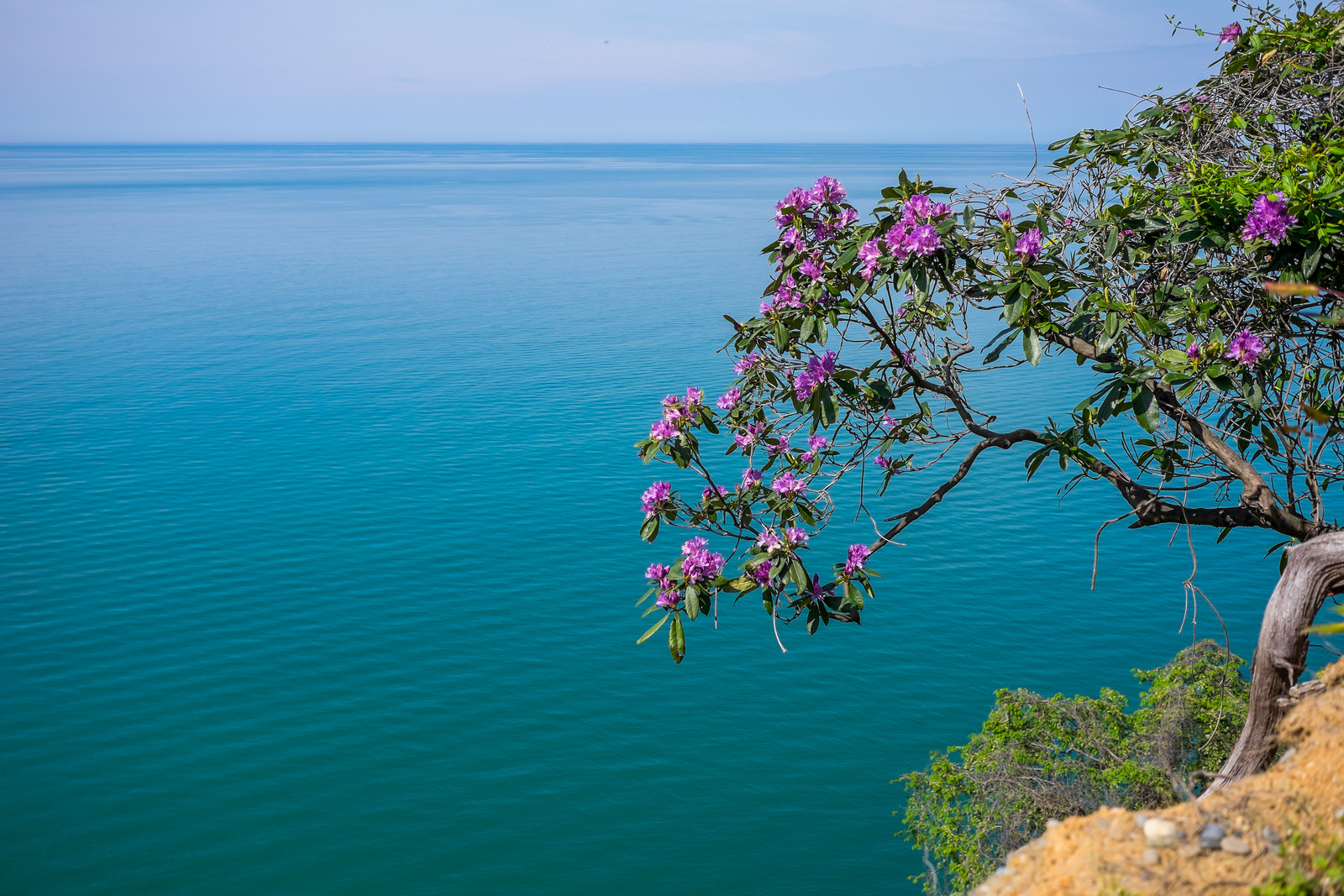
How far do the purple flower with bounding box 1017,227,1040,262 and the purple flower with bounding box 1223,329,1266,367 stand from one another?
3.93 feet

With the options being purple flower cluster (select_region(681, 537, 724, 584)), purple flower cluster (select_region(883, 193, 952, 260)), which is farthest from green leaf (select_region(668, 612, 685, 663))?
Answer: purple flower cluster (select_region(883, 193, 952, 260))

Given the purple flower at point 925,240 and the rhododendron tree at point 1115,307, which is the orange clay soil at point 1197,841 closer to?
the rhododendron tree at point 1115,307

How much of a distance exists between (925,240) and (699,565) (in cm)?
233

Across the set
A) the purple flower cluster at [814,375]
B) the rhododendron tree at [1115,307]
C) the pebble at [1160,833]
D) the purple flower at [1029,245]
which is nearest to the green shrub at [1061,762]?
the rhododendron tree at [1115,307]

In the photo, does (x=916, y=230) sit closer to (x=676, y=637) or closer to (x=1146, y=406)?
(x=1146, y=406)

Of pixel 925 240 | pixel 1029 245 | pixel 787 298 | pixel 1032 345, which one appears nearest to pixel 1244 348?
pixel 1032 345

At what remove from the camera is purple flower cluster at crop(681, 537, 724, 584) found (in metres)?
5.64

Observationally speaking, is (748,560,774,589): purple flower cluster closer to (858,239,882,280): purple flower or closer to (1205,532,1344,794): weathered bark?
(858,239,882,280): purple flower

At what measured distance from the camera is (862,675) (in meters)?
19.0

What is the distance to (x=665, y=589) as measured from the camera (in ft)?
18.8

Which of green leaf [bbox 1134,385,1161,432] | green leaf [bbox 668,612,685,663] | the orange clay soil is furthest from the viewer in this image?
green leaf [bbox 668,612,685,663]

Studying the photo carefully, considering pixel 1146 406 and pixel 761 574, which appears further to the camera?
pixel 761 574

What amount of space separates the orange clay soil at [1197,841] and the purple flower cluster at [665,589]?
2.49 m

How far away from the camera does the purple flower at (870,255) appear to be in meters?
5.72
